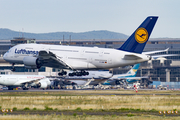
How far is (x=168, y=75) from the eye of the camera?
16388 cm

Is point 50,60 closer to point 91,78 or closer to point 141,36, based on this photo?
point 141,36

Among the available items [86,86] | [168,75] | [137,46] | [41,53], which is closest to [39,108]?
[41,53]

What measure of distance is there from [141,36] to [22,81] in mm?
47501

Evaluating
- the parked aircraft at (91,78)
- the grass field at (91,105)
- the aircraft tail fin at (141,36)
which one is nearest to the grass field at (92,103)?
the grass field at (91,105)

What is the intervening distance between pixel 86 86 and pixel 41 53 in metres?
55.5

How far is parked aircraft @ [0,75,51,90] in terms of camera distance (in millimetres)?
92312

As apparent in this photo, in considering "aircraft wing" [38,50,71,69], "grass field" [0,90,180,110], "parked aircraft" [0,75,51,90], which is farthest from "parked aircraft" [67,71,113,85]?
"grass field" [0,90,180,110]

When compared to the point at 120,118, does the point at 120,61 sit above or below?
above

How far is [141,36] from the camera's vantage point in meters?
59.2

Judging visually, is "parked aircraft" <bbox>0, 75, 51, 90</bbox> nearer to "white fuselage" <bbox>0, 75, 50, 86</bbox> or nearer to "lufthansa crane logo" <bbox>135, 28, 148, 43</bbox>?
"white fuselage" <bbox>0, 75, 50, 86</bbox>

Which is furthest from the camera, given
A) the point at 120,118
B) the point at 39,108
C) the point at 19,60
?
the point at 19,60

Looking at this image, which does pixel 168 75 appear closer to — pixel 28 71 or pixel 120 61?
pixel 28 71

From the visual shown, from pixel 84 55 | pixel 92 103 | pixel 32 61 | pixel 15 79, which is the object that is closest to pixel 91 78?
pixel 15 79

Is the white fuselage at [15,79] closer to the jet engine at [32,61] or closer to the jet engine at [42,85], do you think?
the jet engine at [42,85]
